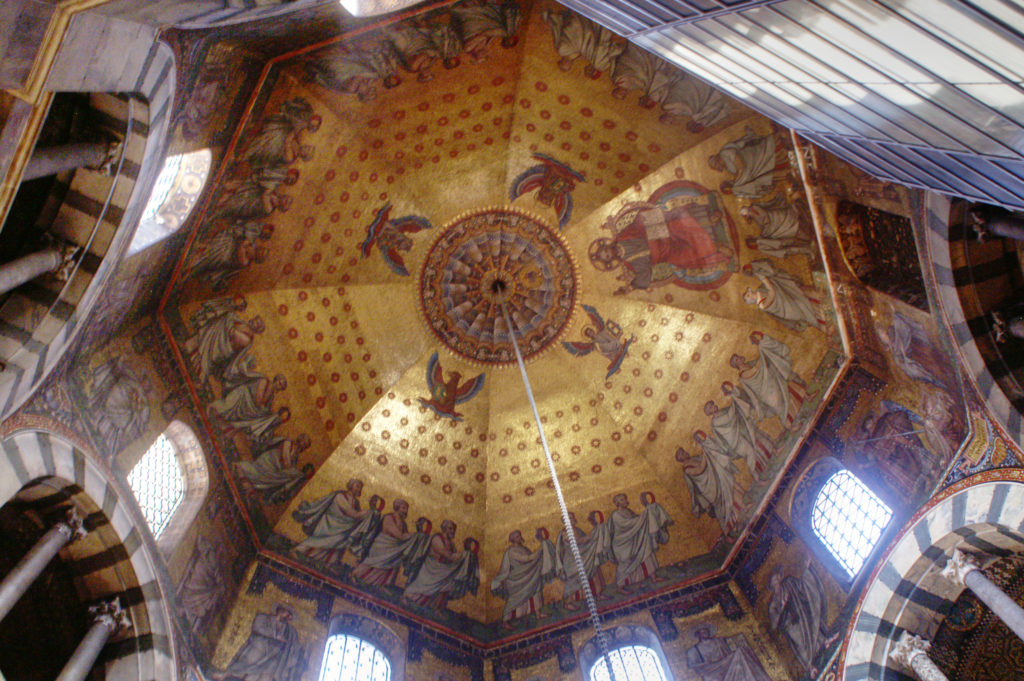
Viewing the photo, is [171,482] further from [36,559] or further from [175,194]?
[175,194]

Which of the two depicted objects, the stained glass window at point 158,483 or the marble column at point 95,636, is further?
the stained glass window at point 158,483

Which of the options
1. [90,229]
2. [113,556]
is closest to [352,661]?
[113,556]

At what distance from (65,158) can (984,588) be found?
397 inches

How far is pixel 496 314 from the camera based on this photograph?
1497 centimetres

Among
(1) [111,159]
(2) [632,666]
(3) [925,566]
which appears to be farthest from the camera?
(2) [632,666]

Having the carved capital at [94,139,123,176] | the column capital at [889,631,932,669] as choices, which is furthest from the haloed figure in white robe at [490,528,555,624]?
the carved capital at [94,139,123,176]

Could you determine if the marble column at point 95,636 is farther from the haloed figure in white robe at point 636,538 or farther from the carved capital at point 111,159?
the haloed figure in white robe at point 636,538

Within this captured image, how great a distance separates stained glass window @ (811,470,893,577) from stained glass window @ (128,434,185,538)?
9.62 m

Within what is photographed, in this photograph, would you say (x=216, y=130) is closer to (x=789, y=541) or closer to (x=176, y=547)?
(x=176, y=547)

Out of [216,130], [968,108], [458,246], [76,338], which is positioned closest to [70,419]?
[76,338]

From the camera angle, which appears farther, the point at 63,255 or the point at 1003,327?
the point at 1003,327

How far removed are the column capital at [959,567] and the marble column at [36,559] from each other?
1005 centimetres

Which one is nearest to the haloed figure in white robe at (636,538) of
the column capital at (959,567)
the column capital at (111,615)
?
the column capital at (959,567)

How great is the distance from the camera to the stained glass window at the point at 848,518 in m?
9.84
